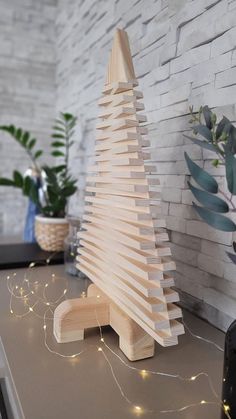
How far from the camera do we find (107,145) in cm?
59

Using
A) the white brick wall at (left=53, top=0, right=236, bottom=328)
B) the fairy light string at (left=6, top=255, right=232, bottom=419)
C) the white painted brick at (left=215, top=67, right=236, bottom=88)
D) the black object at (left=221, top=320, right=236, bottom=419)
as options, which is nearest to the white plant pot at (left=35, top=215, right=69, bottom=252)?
the fairy light string at (left=6, top=255, right=232, bottom=419)

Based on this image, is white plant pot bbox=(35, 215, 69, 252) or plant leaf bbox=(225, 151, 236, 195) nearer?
plant leaf bbox=(225, 151, 236, 195)

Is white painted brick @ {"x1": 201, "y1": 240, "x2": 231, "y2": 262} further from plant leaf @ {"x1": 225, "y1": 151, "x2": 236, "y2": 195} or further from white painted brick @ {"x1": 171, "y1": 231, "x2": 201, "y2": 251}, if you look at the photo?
plant leaf @ {"x1": 225, "y1": 151, "x2": 236, "y2": 195}

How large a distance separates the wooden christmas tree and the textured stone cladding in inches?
41.5

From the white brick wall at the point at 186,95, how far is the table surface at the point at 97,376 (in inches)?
4.3

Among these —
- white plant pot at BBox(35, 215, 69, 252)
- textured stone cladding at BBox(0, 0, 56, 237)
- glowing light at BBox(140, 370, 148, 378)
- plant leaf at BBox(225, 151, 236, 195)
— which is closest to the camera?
plant leaf at BBox(225, 151, 236, 195)

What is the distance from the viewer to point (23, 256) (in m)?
1.00

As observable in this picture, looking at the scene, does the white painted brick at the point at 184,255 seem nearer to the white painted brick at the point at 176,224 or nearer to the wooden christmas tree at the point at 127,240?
the white painted brick at the point at 176,224

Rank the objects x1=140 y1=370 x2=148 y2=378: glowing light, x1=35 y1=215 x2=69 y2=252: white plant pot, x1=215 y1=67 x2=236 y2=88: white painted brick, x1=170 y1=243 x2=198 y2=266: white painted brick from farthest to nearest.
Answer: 1. x1=35 y1=215 x2=69 y2=252: white plant pot
2. x1=170 y1=243 x2=198 y2=266: white painted brick
3. x1=215 y1=67 x2=236 y2=88: white painted brick
4. x1=140 y1=370 x2=148 y2=378: glowing light

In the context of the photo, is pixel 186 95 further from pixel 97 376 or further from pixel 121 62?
pixel 97 376

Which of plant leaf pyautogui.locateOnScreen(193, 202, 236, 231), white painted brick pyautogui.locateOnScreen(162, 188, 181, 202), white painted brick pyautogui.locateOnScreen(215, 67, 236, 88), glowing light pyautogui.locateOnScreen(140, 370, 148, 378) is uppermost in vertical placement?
white painted brick pyautogui.locateOnScreen(215, 67, 236, 88)

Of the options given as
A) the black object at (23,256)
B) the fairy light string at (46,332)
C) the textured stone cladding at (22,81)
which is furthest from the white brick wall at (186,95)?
the textured stone cladding at (22,81)

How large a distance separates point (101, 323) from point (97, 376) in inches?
4.5

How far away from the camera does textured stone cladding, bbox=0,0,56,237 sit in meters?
1.49
